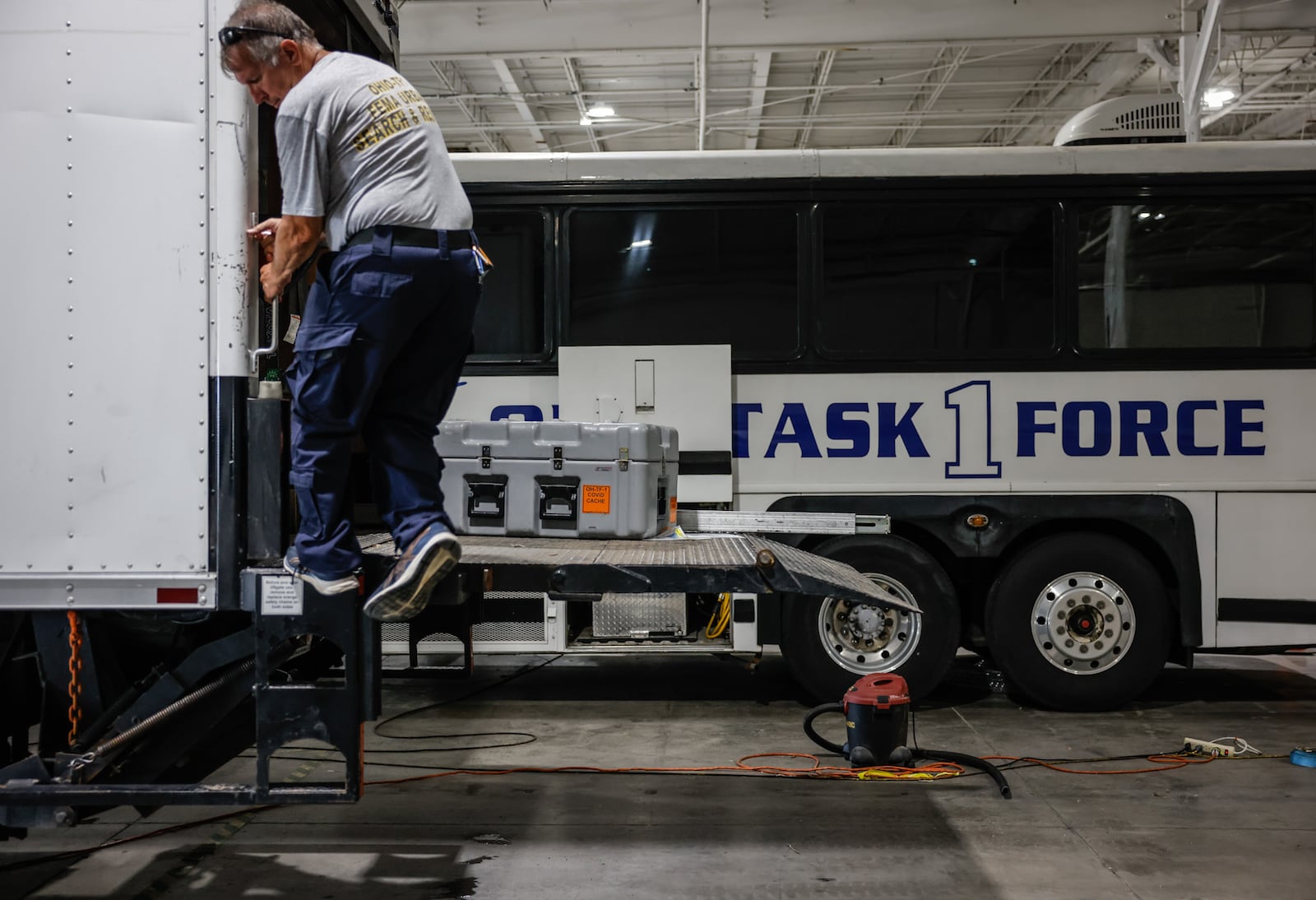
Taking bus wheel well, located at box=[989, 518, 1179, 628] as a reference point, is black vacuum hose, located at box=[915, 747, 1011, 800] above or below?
below

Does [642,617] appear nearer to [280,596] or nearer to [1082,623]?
[1082,623]

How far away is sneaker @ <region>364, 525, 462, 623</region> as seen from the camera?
9.97ft

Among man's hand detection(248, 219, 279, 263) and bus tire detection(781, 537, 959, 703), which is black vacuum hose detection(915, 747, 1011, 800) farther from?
man's hand detection(248, 219, 279, 263)

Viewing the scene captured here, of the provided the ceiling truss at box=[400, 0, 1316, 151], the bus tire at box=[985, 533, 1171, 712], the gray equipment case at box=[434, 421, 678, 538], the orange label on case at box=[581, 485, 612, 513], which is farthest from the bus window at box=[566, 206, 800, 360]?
the ceiling truss at box=[400, 0, 1316, 151]

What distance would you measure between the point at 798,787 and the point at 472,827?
1.53 m

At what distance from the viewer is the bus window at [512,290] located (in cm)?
634

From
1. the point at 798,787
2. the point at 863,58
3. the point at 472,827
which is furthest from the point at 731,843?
the point at 863,58

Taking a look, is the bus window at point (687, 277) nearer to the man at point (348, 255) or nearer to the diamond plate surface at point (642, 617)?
the diamond plate surface at point (642, 617)

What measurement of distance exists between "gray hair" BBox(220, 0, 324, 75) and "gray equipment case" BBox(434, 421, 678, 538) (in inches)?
74.0

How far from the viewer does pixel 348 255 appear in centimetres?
312

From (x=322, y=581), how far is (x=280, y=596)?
0.53 ft

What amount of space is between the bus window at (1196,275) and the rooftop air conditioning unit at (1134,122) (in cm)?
50

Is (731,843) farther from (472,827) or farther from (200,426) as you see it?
(200,426)

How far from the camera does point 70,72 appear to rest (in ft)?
10.5
